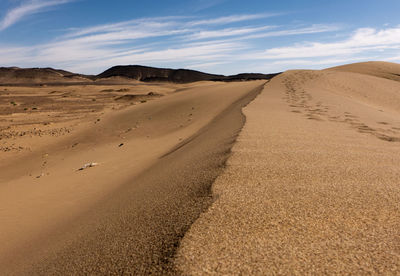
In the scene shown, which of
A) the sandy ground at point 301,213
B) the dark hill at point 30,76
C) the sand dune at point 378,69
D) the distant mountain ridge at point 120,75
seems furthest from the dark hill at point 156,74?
the sandy ground at point 301,213

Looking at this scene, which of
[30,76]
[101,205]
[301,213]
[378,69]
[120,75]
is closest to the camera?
[301,213]

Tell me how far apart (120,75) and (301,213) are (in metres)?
86.1

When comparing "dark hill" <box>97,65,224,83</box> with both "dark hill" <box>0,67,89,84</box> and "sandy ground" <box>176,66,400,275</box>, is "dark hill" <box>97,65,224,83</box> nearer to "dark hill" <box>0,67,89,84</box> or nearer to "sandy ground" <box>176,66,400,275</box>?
"dark hill" <box>0,67,89,84</box>

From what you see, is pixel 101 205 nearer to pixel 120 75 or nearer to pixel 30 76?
pixel 30 76

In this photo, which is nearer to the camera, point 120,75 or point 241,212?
point 241,212

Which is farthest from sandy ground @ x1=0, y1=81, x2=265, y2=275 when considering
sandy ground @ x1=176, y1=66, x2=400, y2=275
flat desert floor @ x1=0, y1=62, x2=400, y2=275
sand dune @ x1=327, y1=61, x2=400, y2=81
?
sand dune @ x1=327, y1=61, x2=400, y2=81

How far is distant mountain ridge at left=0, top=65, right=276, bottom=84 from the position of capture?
6394cm

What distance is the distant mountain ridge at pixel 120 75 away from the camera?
2517 inches

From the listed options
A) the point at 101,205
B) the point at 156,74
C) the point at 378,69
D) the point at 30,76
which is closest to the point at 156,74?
the point at 156,74

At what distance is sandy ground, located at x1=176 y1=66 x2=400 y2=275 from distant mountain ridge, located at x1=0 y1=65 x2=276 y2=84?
58500mm

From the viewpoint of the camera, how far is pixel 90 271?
4.58 ft

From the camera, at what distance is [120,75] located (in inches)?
3246

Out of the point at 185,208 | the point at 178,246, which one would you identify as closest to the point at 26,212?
the point at 185,208

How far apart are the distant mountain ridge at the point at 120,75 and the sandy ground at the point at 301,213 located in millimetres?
58500
